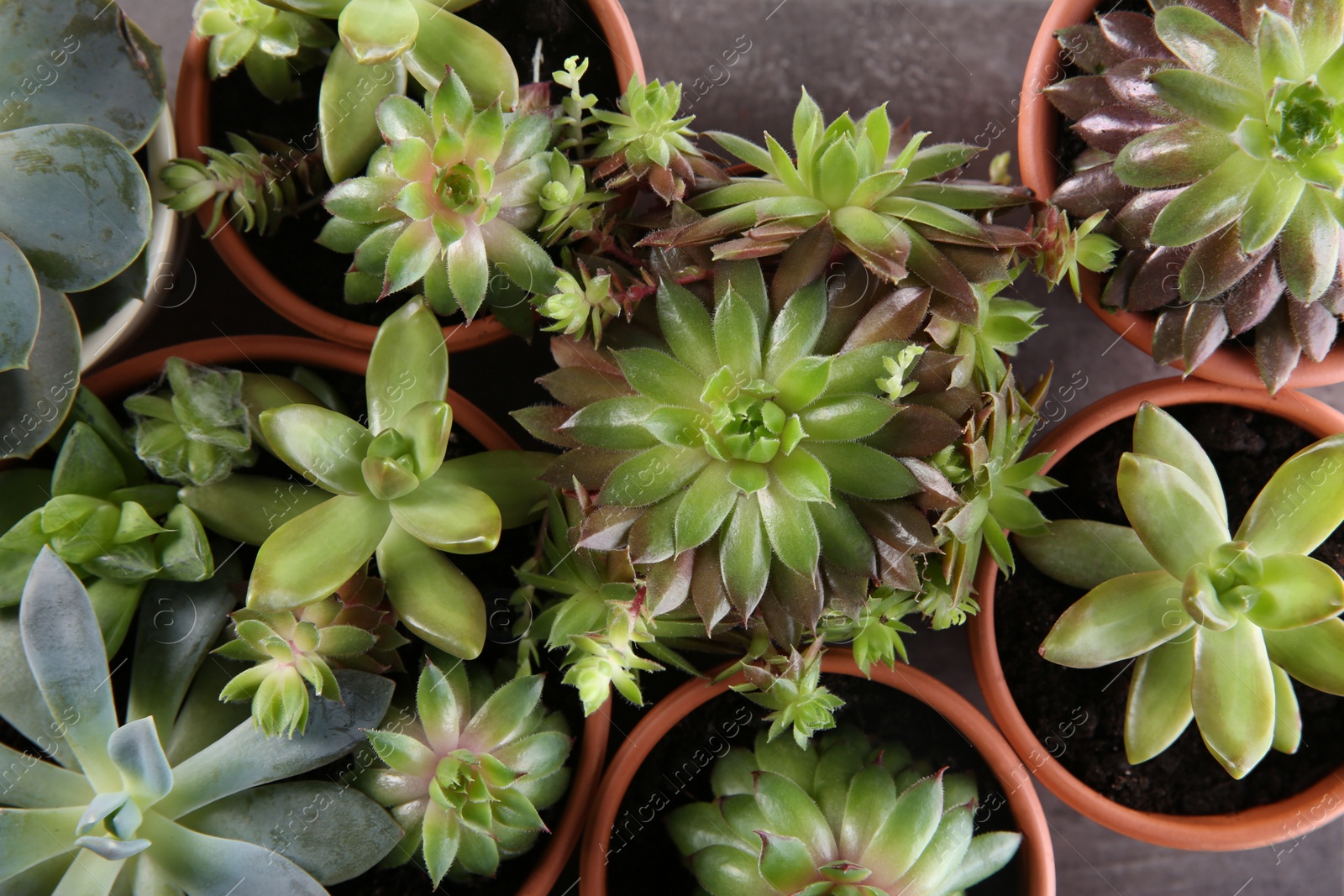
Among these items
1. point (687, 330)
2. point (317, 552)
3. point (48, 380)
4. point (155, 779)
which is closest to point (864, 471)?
point (687, 330)

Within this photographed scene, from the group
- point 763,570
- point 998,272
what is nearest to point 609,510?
point 763,570

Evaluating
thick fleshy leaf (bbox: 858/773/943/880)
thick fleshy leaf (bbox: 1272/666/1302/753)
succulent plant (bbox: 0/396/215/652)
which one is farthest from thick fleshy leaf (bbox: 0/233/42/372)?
thick fleshy leaf (bbox: 1272/666/1302/753)

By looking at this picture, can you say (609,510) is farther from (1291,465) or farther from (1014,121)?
(1014,121)

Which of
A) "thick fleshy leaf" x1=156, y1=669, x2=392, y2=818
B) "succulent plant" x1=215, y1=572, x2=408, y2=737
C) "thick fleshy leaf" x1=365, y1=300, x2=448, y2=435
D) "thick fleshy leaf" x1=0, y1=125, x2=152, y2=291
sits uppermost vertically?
"thick fleshy leaf" x1=0, y1=125, x2=152, y2=291

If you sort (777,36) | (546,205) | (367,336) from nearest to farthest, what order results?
1. (546,205)
2. (367,336)
3. (777,36)

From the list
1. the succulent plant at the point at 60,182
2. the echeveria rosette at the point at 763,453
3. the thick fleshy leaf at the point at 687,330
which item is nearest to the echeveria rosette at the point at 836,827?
the echeveria rosette at the point at 763,453

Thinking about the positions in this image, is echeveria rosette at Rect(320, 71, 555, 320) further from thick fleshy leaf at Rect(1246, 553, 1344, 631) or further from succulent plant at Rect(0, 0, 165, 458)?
thick fleshy leaf at Rect(1246, 553, 1344, 631)
